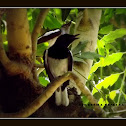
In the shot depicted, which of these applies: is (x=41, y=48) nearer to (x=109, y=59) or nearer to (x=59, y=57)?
(x=59, y=57)

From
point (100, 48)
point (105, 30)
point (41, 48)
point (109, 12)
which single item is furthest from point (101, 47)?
point (41, 48)

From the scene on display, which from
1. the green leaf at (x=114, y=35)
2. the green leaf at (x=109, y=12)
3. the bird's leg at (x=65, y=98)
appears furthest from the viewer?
the green leaf at (x=114, y=35)

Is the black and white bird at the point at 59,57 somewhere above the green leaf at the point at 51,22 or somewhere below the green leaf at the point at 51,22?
below

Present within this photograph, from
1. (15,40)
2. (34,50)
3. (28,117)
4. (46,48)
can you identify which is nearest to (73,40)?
(46,48)

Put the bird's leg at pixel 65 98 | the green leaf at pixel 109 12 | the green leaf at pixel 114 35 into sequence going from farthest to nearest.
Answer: the green leaf at pixel 114 35 < the green leaf at pixel 109 12 < the bird's leg at pixel 65 98

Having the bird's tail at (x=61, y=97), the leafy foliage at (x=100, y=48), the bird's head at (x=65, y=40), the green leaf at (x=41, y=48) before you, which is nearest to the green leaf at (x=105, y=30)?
the leafy foliage at (x=100, y=48)

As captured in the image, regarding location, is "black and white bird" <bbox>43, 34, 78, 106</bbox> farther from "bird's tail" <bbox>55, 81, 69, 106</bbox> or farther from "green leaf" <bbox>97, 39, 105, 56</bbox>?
"green leaf" <bbox>97, 39, 105, 56</bbox>

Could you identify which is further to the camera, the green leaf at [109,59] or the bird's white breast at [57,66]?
the green leaf at [109,59]

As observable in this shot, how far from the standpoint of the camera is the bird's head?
1.48 m

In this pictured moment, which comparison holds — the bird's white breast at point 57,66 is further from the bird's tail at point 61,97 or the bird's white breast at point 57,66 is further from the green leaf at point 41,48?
the bird's tail at point 61,97

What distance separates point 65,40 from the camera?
1480mm

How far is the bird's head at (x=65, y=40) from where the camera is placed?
148 cm
